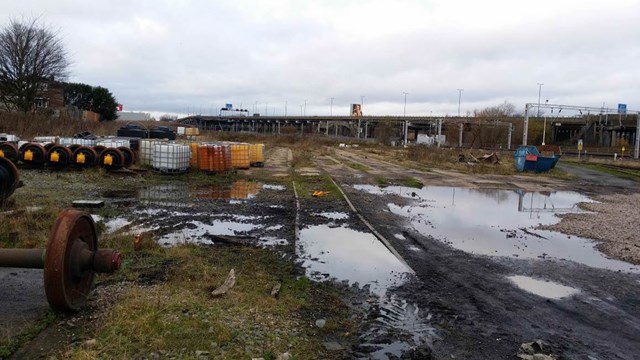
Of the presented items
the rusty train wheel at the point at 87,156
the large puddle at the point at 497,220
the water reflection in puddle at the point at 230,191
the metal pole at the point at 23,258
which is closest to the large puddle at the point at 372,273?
the large puddle at the point at 497,220

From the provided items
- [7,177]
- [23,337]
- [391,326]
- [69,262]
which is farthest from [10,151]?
[391,326]

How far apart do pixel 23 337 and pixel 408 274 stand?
17.9 feet

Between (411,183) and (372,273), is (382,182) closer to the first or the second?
(411,183)

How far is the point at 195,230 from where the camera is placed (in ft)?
35.6

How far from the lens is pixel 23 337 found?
4.77 meters

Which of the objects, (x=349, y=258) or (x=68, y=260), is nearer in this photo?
(x=68, y=260)

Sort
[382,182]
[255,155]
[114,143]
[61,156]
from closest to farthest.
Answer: [61,156], [114,143], [382,182], [255,155]

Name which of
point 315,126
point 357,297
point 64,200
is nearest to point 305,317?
point 357,297

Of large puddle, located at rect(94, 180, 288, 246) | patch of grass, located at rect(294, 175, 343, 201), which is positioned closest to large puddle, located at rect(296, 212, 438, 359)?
large puddle, located at rect(94, 180, 288, 246)

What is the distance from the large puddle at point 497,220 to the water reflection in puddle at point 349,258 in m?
2.02

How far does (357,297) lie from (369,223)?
6.10 metres

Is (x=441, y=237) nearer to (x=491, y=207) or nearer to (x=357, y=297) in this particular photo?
(x=357, y=297)

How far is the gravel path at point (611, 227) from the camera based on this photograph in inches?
428

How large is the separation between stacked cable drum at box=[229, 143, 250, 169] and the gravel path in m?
16.2
